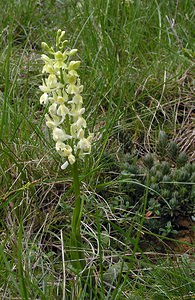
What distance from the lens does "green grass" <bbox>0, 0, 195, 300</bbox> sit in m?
2.18

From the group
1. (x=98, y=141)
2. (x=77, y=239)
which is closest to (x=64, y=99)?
(x=77, y=239)

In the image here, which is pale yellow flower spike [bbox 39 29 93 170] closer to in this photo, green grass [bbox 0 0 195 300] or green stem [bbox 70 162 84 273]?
green stem [bbox 70 162 84 273]

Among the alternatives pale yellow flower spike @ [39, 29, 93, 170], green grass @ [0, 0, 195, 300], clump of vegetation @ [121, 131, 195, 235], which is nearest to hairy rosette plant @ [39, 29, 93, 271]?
pale yellow flower spike @ [39, 29, 93, 170]

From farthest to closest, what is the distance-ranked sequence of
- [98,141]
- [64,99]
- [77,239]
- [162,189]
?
[98,141]
[162,189]
[77,239]
[64,99]

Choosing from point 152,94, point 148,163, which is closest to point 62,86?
point 148,163

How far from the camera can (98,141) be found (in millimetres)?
2830

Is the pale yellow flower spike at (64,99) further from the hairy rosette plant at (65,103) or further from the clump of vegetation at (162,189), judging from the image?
the clump of vegetation at (162,189)

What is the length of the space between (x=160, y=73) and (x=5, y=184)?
4.48 ft

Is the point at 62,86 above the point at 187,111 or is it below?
above

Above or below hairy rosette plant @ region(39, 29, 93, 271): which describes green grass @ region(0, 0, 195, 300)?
below

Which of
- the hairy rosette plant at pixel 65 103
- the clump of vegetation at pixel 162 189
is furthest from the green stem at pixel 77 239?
the clump of vegetation at pixel 162 189

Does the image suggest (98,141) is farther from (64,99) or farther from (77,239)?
(64,99)

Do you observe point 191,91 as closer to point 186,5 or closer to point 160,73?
point 160,73

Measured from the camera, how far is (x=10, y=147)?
278 cm
